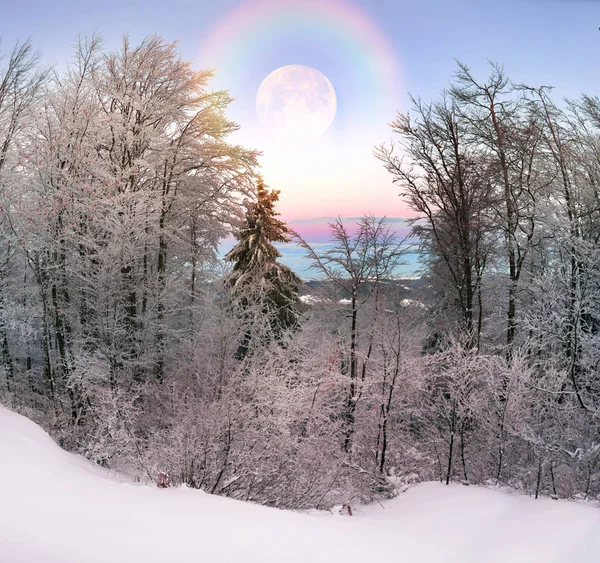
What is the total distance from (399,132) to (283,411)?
32.5ft

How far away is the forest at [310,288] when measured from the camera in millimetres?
10422

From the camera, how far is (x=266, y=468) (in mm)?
8336

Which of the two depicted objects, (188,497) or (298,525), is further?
(188,497)

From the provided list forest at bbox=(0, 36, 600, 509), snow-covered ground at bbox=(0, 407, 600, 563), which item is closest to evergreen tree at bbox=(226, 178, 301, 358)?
forest at bbox=(0, 36, 600, 509)

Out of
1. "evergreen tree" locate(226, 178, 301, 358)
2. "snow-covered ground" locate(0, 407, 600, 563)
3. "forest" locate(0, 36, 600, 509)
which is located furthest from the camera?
"evergreen tree" locate(226, 178, 301, 358)

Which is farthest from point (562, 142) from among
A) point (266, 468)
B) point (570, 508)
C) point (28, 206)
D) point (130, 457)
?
point (28, 206)

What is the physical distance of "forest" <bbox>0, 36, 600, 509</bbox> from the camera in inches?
410

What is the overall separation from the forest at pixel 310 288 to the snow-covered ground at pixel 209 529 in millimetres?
4156

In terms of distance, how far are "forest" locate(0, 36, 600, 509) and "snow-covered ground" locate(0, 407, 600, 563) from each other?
13.6 ft

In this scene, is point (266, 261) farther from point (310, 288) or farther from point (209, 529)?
point (209, 529)

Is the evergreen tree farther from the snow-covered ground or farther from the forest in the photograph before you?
the snow-covered ground

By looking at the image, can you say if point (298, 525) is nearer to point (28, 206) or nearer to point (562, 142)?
point (28, 206)

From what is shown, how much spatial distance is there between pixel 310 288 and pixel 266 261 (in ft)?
13.2

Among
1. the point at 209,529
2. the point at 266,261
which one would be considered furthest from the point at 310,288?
the point at 209,529
